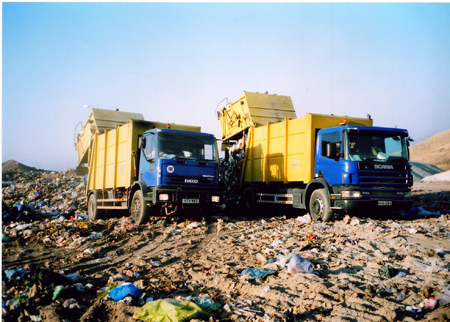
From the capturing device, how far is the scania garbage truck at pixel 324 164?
791 centimetres

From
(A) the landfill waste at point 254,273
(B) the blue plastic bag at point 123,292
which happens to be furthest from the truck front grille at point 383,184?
(B) the blue plastic bag at point 123,292

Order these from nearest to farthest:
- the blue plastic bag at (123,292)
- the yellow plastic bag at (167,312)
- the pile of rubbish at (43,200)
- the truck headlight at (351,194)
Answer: the yellow plastic bag at (167,312)
the blue plastic bag at (123,292)
the truck headlight at (351,194)
the pile of rubbish at (43,200)

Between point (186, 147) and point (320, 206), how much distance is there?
11.7 feet

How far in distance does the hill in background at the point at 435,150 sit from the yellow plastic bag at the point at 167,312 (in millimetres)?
42140

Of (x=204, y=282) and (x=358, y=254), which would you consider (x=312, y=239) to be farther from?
(x=204, y=282)

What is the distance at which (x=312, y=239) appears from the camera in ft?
21.0

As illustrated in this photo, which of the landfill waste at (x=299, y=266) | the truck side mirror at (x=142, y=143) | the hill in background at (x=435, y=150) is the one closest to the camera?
the landfill waste at (x=299, y=266)

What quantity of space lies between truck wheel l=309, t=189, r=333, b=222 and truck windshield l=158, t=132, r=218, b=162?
104 inches

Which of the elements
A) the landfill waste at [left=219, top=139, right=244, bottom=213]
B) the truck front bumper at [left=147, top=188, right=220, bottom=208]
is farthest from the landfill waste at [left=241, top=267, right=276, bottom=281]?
the landfill waste at [left=219, top=139, right=244, bottom=213]

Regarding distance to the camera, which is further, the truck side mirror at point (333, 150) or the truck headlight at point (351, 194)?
the truck side mirror at point (333, 150)

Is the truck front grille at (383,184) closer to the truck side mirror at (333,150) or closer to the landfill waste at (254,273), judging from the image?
the truck side mirror at (333,150)

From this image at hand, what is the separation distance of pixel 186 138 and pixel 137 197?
76.0 inches

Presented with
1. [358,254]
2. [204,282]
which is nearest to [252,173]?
[358,254]

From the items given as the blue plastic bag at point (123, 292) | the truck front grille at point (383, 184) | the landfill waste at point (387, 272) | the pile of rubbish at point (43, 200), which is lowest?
the blue plastic bag at point (123, 292)
